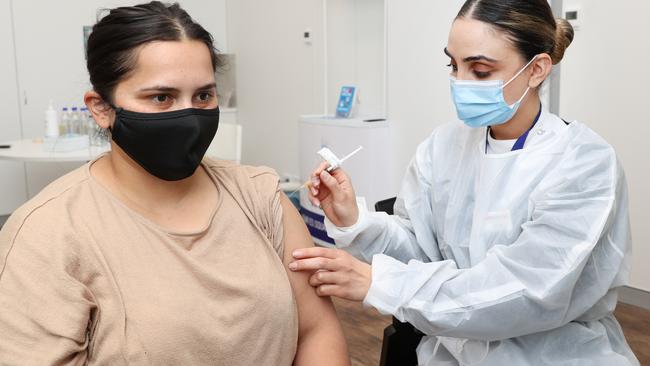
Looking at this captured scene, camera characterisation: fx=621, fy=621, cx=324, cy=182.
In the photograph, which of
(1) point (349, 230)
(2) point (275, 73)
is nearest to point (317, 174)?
(1) point (349, 230)

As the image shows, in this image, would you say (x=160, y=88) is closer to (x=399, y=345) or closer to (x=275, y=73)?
(x=399, y=345)

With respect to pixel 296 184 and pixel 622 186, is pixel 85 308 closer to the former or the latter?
pixel 622 186

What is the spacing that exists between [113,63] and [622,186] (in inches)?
40.1

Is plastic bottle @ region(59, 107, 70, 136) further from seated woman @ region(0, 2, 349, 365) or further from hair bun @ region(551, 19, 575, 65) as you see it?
hair bun @ region(551, 19, 575, 65)

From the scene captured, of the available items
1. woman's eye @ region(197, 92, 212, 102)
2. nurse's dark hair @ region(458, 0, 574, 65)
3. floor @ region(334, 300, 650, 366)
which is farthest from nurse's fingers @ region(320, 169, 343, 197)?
floor @ region(334, 300, 650, 366)

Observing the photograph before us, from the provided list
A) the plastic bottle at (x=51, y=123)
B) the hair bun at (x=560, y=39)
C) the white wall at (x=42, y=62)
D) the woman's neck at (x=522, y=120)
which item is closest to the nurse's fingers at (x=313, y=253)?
the woman's neck at (x=522, y=120)

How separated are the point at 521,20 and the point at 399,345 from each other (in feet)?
2.53

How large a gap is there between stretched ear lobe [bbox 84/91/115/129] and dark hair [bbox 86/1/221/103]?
0.04ft

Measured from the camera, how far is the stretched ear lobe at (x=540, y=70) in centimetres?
134

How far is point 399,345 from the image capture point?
1446 millimetres

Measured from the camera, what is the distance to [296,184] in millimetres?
4500

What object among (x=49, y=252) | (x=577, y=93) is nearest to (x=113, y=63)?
(x=49, y=252)

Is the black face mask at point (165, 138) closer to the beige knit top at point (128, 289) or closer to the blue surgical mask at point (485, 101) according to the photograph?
the beige knit top at point (128, 289)

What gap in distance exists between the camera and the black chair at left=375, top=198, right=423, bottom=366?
1.42 m
